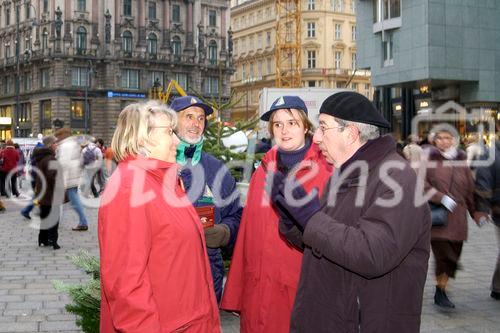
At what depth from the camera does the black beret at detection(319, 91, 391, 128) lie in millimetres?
2902

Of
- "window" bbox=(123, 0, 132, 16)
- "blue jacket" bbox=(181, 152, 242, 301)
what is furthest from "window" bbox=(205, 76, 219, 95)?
"blue jacket" bbox=(181, 152, 242, 301)

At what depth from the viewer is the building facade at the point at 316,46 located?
88500 millimetres

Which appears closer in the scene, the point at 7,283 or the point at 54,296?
the point at 54,296

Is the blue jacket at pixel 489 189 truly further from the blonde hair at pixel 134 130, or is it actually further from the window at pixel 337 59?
the window at pixel 337 59

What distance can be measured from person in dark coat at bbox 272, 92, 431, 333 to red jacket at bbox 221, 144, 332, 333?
0.72 metres

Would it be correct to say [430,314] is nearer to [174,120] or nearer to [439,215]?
[439,215]

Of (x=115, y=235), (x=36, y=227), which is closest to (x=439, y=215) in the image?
(x=115, y=235)

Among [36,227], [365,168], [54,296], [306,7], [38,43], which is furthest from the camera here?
[306,7]

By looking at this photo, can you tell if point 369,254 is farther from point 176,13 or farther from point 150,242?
point 176,13

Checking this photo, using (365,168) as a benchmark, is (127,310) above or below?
below

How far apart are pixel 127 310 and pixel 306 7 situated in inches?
3574

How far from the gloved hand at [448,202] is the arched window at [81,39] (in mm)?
69438

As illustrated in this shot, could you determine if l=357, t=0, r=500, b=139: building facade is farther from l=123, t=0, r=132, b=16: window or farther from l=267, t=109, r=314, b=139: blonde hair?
l=123, t=0, r=132, b=16: window

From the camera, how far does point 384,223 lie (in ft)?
8.70
